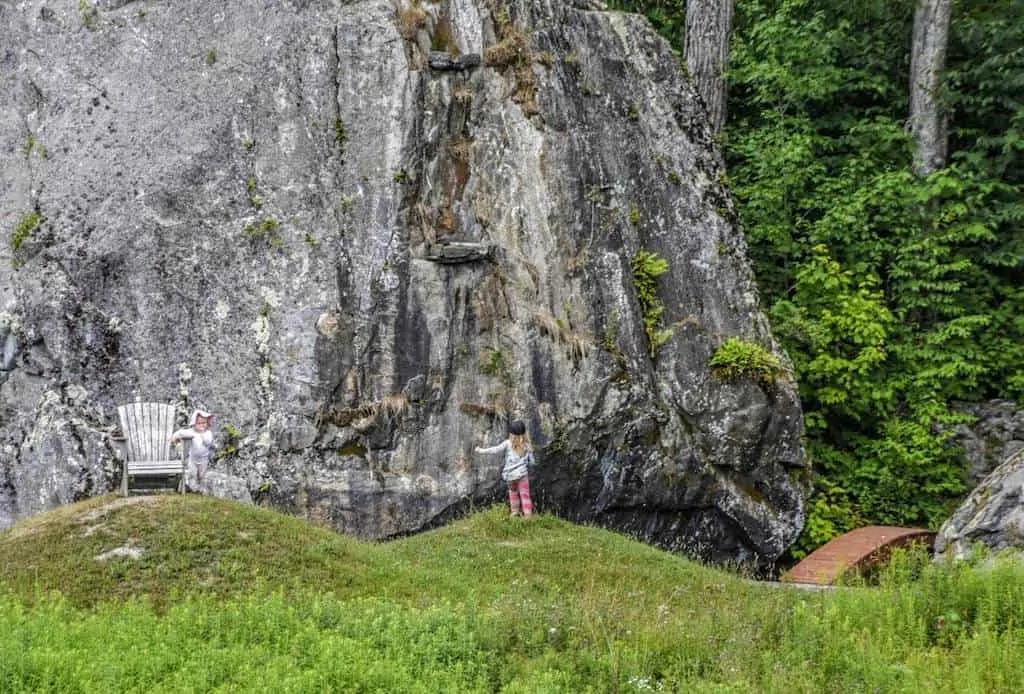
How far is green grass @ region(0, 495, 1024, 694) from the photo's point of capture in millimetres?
6914

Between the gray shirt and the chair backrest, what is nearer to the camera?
the chair backrest

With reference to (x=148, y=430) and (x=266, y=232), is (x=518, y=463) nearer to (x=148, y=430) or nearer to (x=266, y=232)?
(x=148, y=430)

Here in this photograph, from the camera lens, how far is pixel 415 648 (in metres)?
7.43

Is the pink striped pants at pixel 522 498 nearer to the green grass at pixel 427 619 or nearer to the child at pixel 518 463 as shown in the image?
the child at pixel 518 463

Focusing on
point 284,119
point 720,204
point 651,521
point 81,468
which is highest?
point 284,119

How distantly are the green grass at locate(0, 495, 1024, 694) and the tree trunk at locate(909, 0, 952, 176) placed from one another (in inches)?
390

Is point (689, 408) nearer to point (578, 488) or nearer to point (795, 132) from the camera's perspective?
point (578, 488)

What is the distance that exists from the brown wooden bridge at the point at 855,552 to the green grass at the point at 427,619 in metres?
1.96

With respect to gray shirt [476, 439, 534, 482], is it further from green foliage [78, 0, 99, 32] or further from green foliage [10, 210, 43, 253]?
green foliage [78, 0, 99, 32]

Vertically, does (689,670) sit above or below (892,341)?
below

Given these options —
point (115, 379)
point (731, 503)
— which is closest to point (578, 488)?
point (731, 503)

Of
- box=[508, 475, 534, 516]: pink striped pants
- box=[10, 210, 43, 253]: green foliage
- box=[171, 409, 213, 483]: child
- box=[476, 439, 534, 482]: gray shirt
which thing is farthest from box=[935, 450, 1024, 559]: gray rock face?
box=[10, 210, 43, 253]: green foliage

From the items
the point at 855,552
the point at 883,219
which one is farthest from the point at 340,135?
→ the point at 883,219

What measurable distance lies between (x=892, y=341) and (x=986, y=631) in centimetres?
1014
